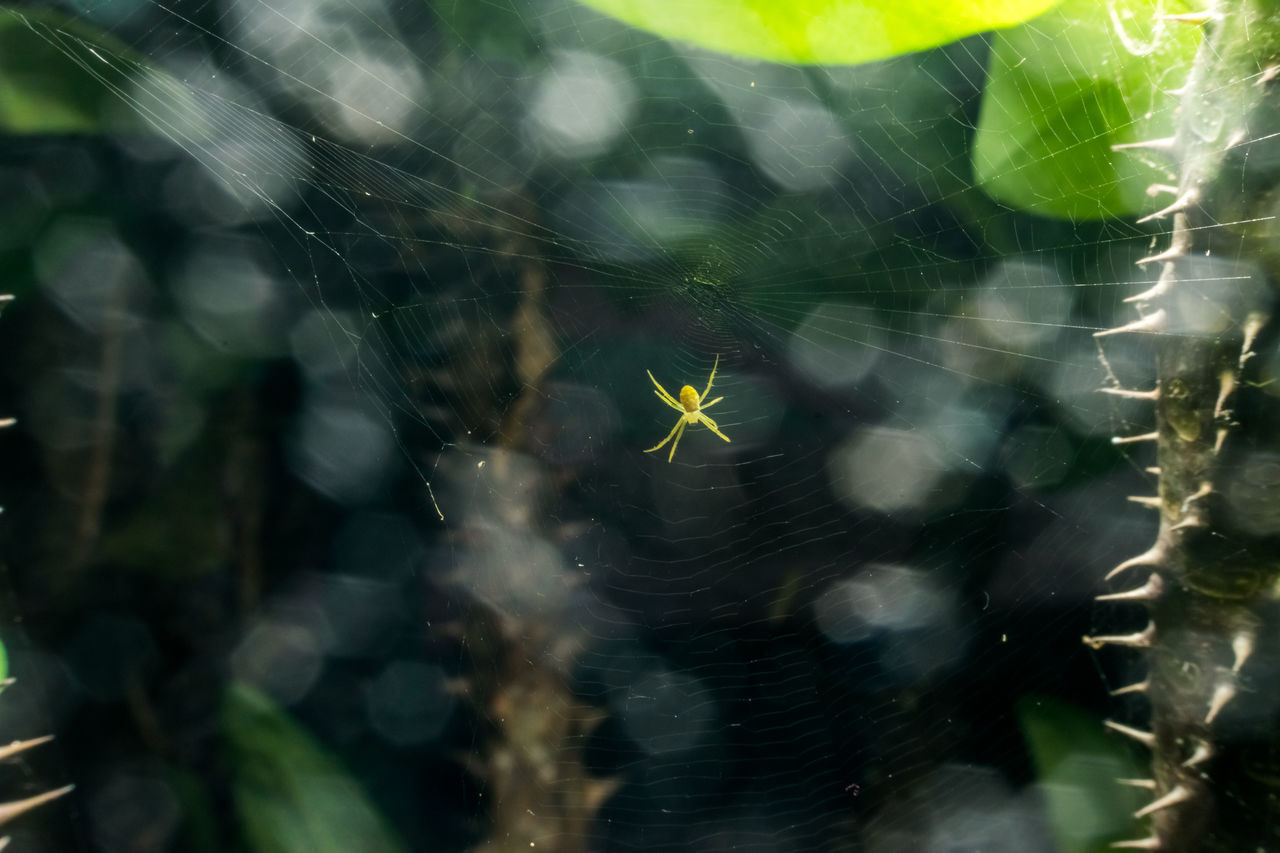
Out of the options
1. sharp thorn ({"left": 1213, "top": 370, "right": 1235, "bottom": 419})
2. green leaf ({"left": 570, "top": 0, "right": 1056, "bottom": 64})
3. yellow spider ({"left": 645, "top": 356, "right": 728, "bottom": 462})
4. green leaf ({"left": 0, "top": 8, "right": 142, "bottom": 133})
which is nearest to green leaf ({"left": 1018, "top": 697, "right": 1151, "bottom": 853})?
sharp thorn ({"left": 1213, "top": 370, "right": 1235, "bottom": 419})

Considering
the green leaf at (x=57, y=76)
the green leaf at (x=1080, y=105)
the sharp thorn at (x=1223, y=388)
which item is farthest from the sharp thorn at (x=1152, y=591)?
the green leaf at (x=57, y=76)

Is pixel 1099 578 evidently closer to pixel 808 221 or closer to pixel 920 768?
pixel 920 768

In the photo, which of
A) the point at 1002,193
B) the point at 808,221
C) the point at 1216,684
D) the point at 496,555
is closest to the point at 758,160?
the point at 808,221

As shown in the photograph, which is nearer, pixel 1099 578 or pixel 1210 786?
pixel 1210 786

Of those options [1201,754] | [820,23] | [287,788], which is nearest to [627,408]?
[820,23]

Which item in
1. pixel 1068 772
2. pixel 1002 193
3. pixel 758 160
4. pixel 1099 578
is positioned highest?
pixel 758 160

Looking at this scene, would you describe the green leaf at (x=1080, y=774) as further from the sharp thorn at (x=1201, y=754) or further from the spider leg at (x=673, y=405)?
the spider leg at (x=673, y=405)

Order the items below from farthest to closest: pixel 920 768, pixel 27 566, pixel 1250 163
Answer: pixel 920 768 < pixel 27 566 < pixel 1250 163
